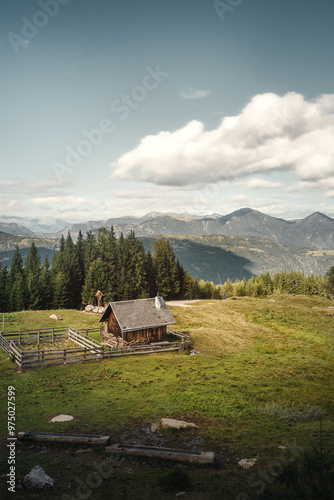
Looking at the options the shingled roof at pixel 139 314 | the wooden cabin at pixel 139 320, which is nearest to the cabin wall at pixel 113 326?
the wooden cabin at pixel 139 320

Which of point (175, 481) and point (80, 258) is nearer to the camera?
point (175, 481)

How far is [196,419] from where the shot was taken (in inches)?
674

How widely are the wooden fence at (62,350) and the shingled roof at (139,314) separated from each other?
2434 millimetres

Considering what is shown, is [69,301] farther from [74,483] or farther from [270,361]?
[74,483]

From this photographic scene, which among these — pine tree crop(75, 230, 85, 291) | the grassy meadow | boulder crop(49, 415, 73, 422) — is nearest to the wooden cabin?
the grassy meadow

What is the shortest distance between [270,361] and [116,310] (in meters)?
18.0

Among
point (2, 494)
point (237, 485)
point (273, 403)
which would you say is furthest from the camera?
point (273, 403)

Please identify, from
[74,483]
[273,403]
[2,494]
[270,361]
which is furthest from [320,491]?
[270,361]

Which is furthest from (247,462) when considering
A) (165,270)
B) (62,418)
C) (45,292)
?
(165,270)

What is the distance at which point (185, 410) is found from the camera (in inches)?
723

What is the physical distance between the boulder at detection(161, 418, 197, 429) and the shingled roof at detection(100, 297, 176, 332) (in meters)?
18.7

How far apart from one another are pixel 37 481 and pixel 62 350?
64.2 feet

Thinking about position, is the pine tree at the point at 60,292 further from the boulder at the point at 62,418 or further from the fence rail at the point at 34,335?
the boulder at the point at 62,418

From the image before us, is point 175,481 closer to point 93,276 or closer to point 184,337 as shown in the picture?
point 184,337
